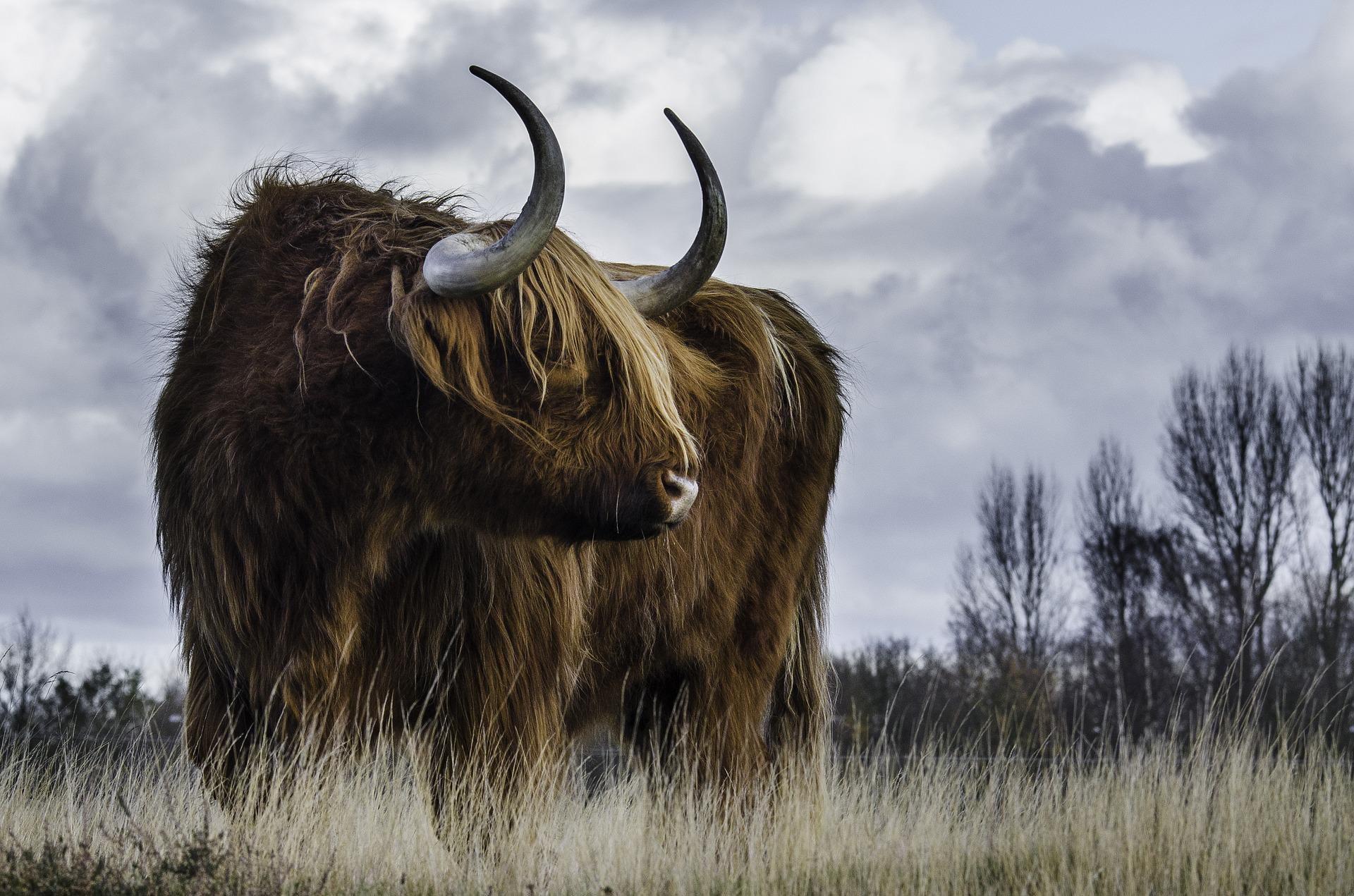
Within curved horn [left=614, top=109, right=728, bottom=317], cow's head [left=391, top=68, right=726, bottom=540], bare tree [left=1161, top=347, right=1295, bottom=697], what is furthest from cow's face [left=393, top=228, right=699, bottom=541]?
bare tree [left=1161, top=347, right=1295, bottom=697]

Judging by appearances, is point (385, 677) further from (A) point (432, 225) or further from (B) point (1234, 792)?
(B) point (1234, 792)

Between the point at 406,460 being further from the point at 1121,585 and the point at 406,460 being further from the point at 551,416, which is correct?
the point at 1121,585

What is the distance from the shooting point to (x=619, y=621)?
4.98m

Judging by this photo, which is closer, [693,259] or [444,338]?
[444,338]

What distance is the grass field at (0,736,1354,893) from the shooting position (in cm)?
371

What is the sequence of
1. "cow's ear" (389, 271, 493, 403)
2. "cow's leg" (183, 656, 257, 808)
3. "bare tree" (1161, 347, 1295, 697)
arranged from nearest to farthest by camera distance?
"cow's ear" (389, 271, 493, 403) < "cow's leg" (183, 656, 257, 808) < "bare tree" (1161, 347, 1295, 697)

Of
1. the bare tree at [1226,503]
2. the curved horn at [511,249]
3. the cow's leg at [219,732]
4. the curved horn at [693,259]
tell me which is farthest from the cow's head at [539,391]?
the bare tree at [1226,503]

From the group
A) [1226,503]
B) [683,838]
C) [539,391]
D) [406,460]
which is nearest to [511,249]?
[539,391]

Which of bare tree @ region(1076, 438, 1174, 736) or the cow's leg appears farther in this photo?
bare tree @ region(1076, 438, 1174, 736)

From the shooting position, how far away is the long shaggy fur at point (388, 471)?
3.80 metres

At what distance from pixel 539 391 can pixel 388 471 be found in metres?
0.50

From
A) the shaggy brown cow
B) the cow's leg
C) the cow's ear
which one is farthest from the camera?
the cow's leg

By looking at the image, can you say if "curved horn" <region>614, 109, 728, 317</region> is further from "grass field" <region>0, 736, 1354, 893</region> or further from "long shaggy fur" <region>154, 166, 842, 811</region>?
"grass field" <region>0, 736, 1354, 893</region>

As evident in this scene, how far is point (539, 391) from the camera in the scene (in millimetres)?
3828
